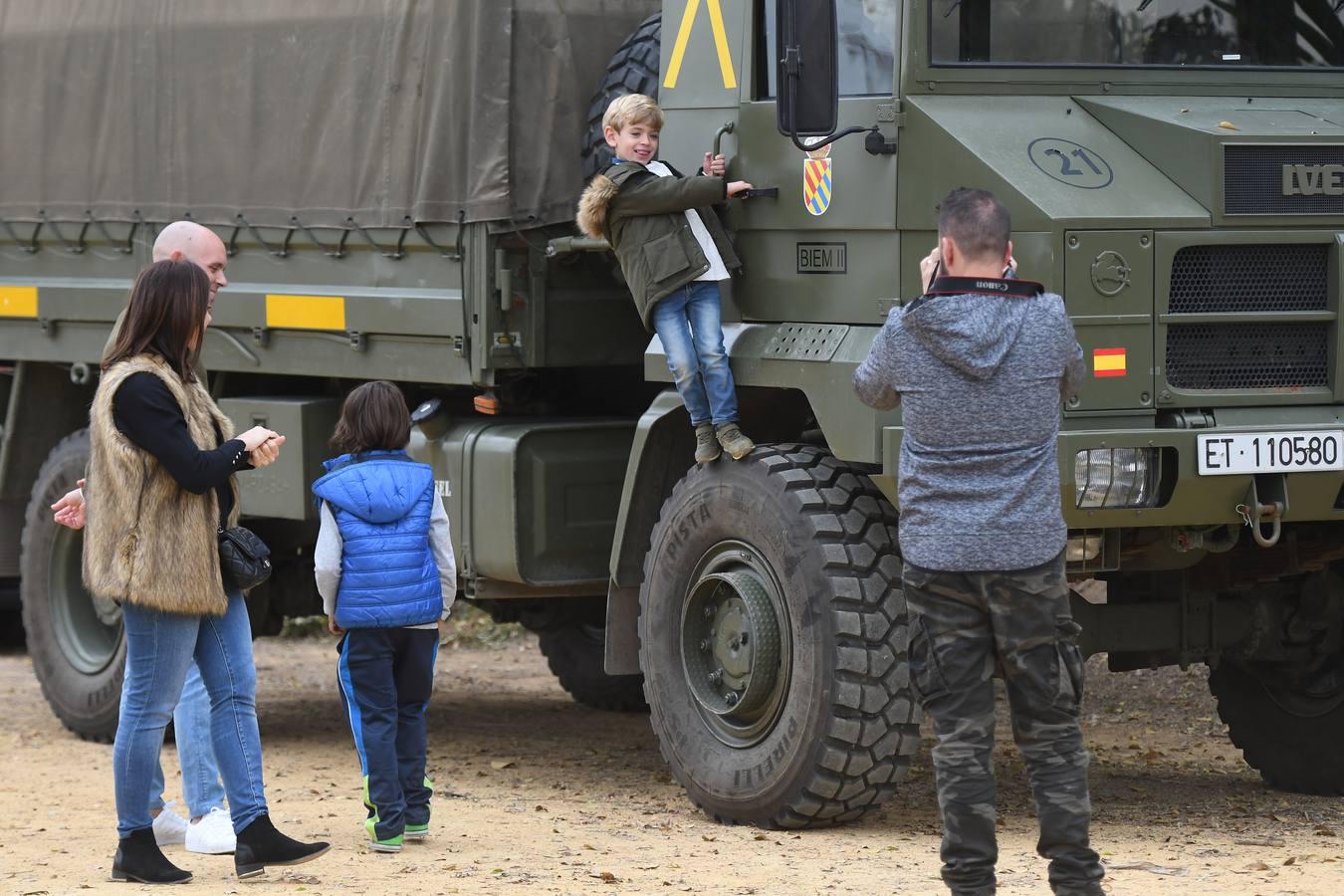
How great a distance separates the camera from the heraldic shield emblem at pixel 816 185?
23.9 ft

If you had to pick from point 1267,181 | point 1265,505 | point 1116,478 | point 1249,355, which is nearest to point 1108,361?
point 1116,478

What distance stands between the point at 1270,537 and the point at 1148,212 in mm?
1018

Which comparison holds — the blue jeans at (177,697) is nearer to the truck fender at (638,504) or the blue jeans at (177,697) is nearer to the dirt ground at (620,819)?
the dirt ground at (620,819)

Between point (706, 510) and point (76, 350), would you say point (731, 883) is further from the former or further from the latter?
point (76, 350)

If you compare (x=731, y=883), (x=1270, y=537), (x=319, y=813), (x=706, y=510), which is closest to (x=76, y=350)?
(x=319, y=813)

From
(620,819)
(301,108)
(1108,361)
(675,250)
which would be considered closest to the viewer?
(1108,361)

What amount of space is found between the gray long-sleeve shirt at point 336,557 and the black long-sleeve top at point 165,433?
0.64 meters

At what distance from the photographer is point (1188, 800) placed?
27.0ft

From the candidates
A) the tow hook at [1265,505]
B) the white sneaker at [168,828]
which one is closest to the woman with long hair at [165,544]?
the white sneaker at [168,828]

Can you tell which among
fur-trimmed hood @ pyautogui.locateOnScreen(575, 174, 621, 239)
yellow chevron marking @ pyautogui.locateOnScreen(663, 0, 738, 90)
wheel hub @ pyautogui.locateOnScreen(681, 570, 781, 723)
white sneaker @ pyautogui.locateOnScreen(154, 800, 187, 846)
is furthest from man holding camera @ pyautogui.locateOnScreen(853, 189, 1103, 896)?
white sneaker @ pyautogui.locateOnScreen(154, 800, 187, 846)

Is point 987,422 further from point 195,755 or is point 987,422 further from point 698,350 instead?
point 195,755

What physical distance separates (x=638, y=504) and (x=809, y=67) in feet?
5.70

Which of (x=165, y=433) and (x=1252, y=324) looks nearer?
(x=165, y=433)

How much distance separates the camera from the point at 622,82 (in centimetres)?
819
